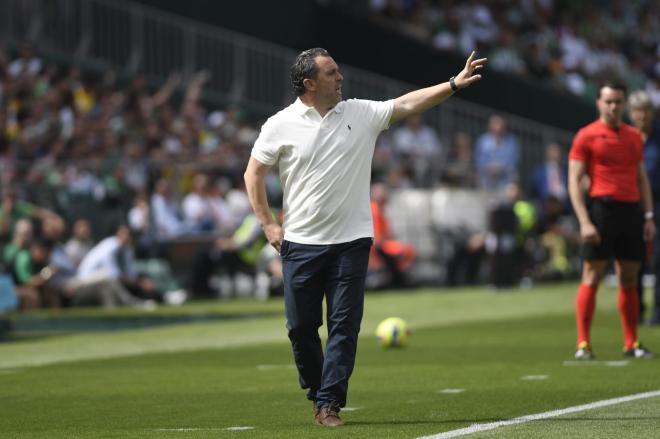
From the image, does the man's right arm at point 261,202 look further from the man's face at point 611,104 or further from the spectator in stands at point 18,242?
the spectator in stands at point 18,242

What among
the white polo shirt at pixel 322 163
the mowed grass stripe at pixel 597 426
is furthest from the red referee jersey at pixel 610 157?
the white polo shirt at pixel 322 163

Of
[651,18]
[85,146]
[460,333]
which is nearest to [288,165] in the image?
[460,333]

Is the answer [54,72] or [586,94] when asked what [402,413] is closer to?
[54,72]

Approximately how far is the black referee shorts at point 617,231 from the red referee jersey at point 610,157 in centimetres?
8

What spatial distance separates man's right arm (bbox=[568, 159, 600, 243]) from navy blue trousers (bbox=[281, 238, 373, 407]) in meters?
3.58

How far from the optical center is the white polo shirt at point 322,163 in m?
8.46

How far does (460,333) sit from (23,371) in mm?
5338

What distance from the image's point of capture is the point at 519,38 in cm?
3509

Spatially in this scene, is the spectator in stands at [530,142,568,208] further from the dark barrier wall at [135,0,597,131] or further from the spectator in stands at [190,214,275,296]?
the spectator in stands at [190,214,275,296]

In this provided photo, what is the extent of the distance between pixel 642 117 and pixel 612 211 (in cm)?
244

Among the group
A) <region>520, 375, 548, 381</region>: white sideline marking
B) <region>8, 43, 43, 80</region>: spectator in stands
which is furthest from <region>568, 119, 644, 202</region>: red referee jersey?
<region>8, 43, 43, 80</region>: spectator in stands

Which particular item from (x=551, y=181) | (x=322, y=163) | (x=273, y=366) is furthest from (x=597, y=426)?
(x=551, y=181)

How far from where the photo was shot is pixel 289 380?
36.8 ft

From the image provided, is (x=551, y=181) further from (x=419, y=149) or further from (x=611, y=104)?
(x=611, y=104)
